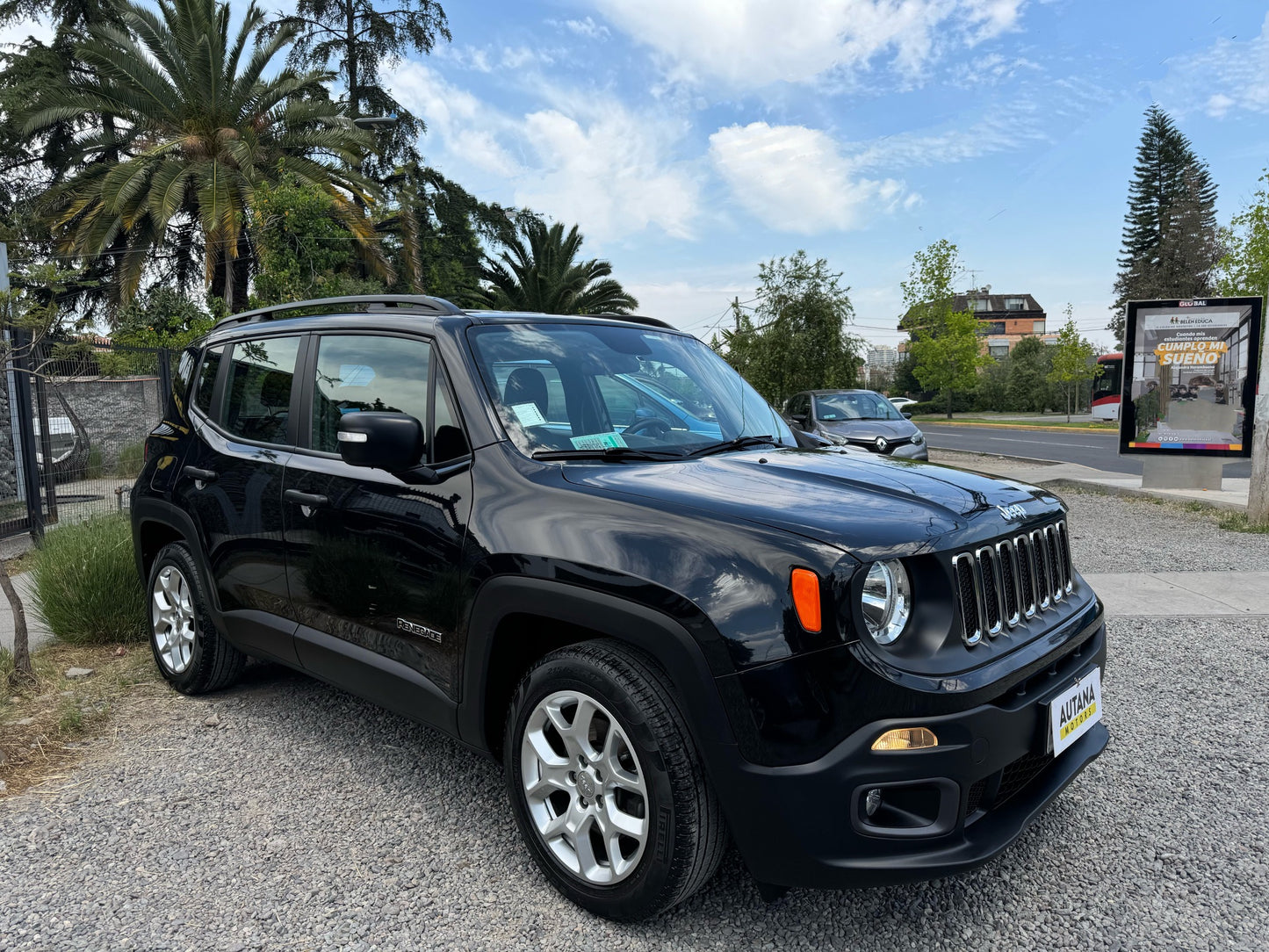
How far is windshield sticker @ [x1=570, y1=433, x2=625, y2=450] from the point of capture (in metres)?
2.93

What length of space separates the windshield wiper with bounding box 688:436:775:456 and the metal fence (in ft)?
20.2

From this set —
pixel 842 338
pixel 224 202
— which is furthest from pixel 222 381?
pixel 842 338

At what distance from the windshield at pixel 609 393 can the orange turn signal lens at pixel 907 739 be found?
127cm

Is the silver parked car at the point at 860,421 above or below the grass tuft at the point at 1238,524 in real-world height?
above

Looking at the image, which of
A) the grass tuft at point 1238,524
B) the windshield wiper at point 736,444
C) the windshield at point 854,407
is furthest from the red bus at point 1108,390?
the windshield wiper at point 736,444

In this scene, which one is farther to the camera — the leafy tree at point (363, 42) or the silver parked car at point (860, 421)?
the leafy tree at point (363, 42)

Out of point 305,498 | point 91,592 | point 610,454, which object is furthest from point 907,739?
point 91,592

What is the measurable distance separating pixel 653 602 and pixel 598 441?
876 mm

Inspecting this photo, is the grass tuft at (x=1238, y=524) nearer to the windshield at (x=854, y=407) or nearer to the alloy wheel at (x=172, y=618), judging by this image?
the windshield at (x=854, y=407)

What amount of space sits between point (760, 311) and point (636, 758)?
22.8 meters

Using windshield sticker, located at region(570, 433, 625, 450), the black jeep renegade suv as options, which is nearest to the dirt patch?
the black jeep renegade suv

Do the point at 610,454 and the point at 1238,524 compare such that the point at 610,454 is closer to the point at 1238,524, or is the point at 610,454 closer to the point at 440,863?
the point at 440,863

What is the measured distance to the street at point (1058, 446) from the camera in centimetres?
1769

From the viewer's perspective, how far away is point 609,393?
3.26 m
